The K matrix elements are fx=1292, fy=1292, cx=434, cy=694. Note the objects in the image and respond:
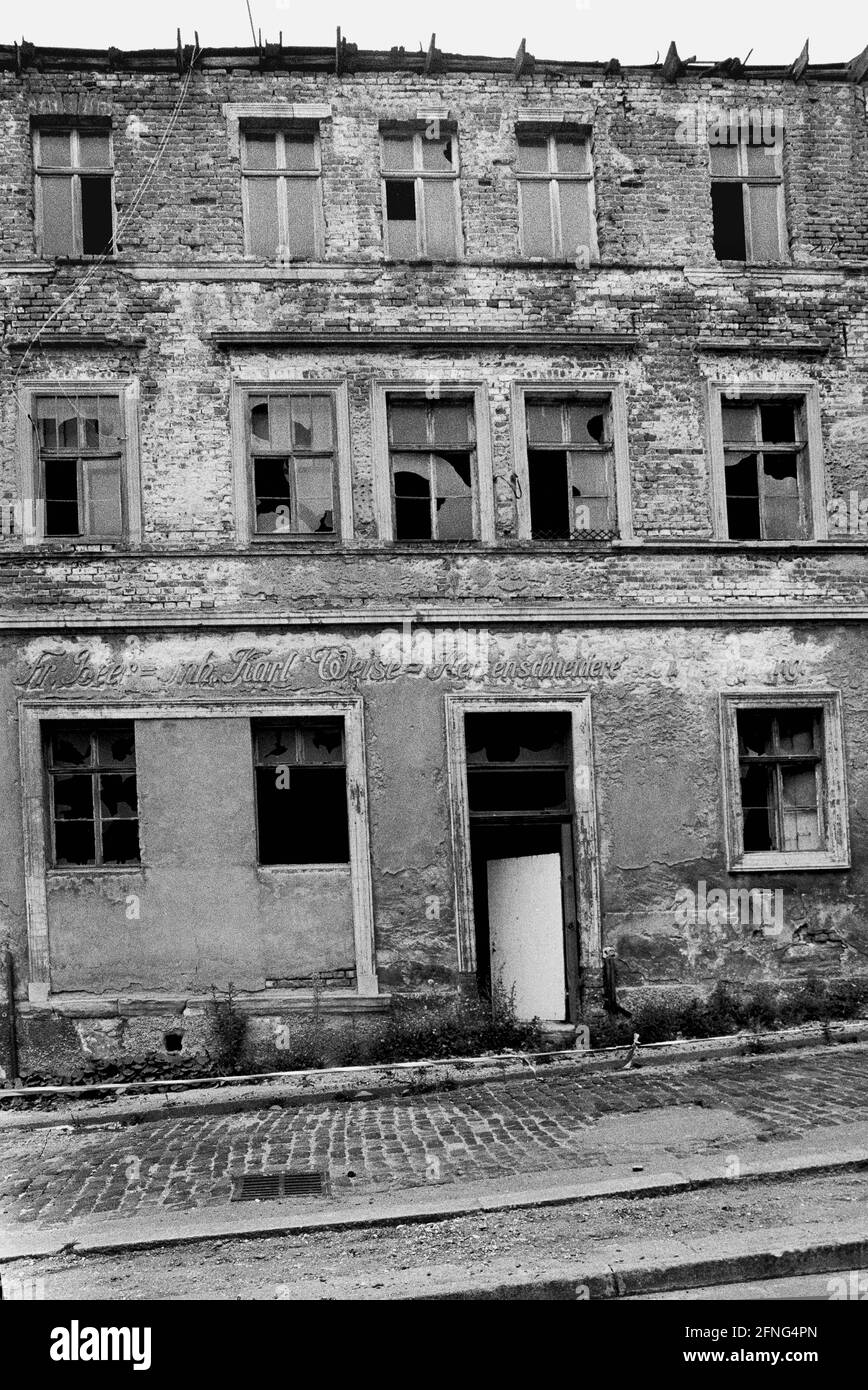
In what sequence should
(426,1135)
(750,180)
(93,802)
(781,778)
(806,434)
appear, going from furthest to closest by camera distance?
(750,180)
(806,434)
(781,778)
(93,802)
(426,1135)

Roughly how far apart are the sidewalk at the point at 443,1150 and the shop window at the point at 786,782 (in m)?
2.45

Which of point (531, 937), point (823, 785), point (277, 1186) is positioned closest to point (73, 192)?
point (531, 937)

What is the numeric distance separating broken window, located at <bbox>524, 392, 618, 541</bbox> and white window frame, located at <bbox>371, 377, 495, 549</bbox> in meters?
0.50

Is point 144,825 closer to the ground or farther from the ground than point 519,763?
closer to the ground

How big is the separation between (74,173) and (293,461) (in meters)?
3.99

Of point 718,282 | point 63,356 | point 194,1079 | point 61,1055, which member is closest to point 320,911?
point 194,1079

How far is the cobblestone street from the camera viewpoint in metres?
8.98

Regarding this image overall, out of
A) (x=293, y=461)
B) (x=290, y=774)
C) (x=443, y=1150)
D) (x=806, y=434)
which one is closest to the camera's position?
(x=443, y=1150)

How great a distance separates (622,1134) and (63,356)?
32.0ft

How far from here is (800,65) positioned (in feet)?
48.5

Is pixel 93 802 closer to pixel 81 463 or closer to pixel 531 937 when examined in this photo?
pixel 81 463

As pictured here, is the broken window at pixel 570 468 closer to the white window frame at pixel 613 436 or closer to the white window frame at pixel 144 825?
the white window frame at pixel 613 436

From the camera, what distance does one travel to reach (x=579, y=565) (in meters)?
14.2

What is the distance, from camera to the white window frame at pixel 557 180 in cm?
1473
